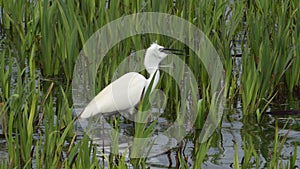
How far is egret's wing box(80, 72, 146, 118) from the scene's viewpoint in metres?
5.27

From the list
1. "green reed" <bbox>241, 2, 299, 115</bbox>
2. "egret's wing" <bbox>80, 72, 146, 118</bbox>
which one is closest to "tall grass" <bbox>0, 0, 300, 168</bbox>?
"green reed" <bbox>241, 2, 299, 115</bbox>

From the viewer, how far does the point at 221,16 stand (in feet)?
22.2

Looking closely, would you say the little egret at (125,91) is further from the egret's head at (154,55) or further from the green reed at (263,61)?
the green reed at (263,61)

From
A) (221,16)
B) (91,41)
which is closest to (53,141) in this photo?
(91,41)

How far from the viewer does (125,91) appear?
5.38 meters

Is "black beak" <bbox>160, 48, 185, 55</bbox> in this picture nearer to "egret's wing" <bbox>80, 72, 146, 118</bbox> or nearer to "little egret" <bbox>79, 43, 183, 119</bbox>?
"little egret" <bbox>79, 43, 183, 119</bbox>

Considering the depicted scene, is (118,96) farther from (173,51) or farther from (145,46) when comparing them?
(145,46)

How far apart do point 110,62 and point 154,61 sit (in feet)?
1.50

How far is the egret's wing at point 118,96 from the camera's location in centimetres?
527

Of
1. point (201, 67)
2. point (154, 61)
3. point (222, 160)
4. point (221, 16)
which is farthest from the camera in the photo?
point (221, 16)

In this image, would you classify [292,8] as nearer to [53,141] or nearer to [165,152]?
[165,152]

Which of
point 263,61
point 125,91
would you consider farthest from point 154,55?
point 263,61

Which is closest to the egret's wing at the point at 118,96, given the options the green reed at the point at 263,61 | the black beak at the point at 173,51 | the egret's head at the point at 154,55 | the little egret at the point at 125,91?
the little egret at the point at 125,91

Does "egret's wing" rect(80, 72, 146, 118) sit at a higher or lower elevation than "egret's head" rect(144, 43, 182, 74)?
lower
